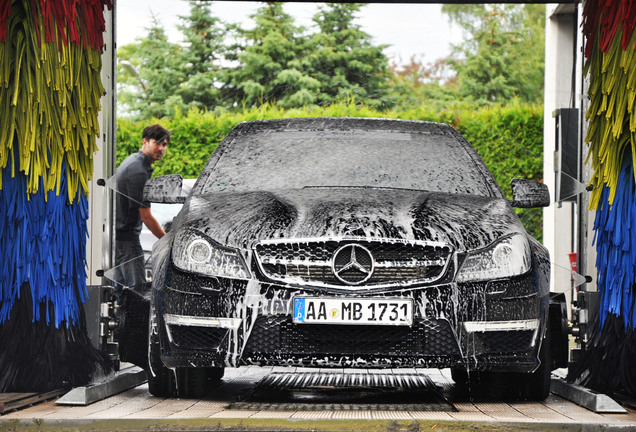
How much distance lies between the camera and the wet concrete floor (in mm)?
4434

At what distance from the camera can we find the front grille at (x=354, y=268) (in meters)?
5.06

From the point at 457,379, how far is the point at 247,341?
222cm

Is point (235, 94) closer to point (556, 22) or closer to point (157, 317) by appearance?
point (556, 22)

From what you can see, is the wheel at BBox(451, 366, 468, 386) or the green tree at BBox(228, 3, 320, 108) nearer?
the wheel at BBox(451, 366, 468, 386)

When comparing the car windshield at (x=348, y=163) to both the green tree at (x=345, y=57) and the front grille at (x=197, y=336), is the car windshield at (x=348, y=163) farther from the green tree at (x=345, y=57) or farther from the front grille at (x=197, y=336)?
the green tree at (x=345, y=57)

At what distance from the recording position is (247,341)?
5.04 meters

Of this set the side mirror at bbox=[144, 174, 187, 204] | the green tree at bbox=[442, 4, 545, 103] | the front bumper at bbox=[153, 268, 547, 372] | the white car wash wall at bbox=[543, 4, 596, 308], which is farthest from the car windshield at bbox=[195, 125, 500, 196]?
the green tree at bbox=[442, 4, 545, 103]

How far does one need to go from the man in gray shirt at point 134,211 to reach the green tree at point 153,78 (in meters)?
10.8

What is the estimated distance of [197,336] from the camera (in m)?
5.16

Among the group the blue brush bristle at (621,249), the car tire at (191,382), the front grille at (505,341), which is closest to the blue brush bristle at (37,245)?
the car tire at (191,382)

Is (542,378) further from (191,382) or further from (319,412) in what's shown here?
(191,382)

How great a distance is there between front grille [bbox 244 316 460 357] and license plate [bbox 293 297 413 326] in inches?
2.1

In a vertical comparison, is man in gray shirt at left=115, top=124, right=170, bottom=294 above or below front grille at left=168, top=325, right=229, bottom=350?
above

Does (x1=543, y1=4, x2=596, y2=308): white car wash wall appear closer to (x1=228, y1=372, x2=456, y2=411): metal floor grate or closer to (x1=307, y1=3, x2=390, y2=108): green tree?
(x1=228, y1=372, x2=456, y2=411): metal floor grate
